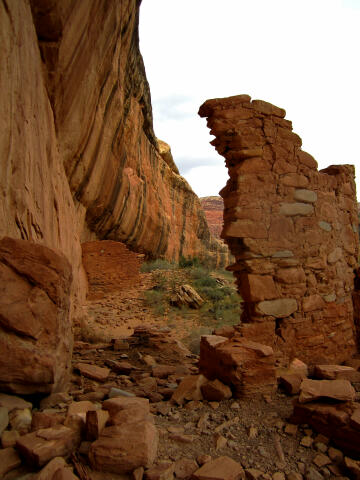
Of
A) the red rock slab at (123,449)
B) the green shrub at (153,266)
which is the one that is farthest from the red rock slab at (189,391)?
the green shrub at (153,266)

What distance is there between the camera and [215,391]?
282 cm

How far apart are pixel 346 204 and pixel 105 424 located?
4316 millimetres

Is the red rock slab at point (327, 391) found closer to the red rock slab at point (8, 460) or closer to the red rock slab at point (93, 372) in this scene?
the red rock slab at point (8, 460)

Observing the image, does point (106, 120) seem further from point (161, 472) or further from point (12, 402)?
point (161, 472)

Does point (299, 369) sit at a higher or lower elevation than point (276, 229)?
lower

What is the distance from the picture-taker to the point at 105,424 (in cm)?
177

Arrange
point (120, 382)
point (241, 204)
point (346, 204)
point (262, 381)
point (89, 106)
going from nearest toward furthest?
point (262, 381) → point (120, 382) → point (241, 204) → point (346, 204) → point (89, 106)

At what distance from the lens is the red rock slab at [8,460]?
4.59 feet

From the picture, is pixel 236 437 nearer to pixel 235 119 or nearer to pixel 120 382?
pixel 120 382

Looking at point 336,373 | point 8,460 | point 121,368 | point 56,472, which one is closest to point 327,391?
point 336,373

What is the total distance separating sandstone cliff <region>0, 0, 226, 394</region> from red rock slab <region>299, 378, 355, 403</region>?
71.1 inches

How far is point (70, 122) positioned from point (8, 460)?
16.7 ft

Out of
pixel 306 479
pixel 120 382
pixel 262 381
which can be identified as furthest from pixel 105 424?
pixel 120 382

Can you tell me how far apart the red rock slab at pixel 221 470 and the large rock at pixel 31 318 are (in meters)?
0.95
